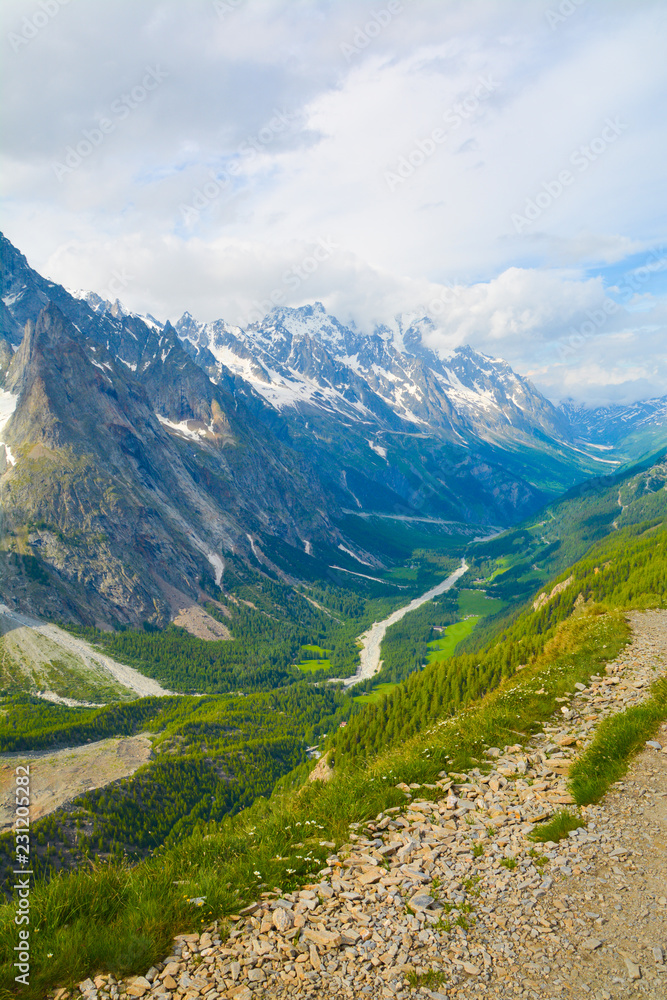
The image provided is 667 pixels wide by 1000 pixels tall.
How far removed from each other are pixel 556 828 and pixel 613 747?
431 cm

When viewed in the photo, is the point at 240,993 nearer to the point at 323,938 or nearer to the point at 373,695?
the point at 323,938

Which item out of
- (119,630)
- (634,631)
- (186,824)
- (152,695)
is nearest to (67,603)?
(119,630)

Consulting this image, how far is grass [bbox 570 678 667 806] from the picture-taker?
46.7 ft

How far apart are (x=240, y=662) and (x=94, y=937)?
171835mm

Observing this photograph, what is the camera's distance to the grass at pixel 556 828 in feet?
42.4

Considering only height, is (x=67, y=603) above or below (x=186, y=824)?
above

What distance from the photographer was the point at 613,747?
15.8 metres

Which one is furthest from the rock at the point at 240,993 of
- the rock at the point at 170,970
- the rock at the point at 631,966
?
the rock at the point at 631,966

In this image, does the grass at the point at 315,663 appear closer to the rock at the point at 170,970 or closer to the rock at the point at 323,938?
the rock at the point at 323,938

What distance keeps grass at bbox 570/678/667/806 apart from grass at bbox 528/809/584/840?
3.14 feet

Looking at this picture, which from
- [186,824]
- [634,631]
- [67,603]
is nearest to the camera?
[634,631]

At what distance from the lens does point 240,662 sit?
6806 inches

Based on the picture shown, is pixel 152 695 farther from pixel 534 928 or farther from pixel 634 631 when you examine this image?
pixel 534 928

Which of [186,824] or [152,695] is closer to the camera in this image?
[186,824]
